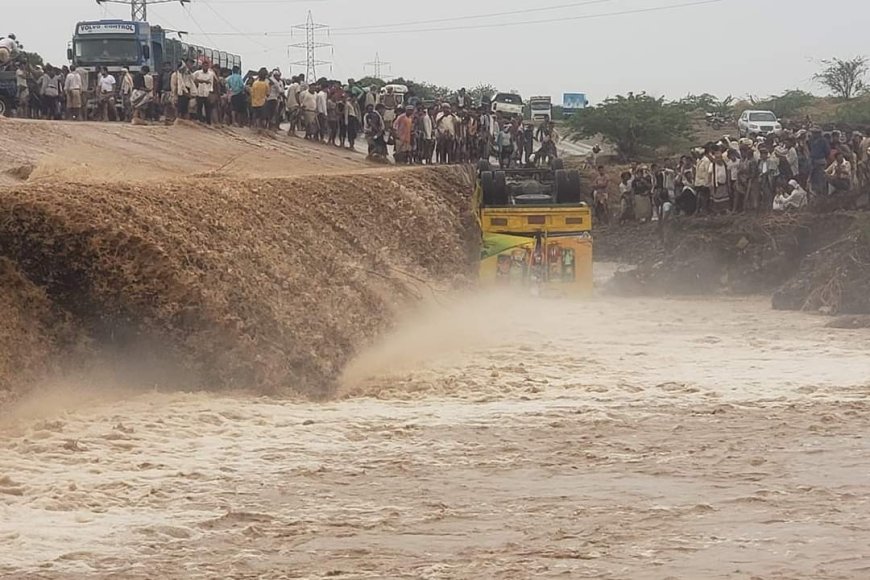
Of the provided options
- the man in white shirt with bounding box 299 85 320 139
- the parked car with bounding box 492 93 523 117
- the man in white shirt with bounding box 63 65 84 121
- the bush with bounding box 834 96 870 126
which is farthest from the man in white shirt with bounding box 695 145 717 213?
the parked car with bounding box 492 93 523 117

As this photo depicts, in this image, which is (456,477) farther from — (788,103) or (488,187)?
(788,103)

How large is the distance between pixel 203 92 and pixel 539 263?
7761 mm

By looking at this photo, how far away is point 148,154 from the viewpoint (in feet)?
63.1

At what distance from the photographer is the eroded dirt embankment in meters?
11.2

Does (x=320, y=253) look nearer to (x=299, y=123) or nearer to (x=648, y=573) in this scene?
(x=648, y=573)

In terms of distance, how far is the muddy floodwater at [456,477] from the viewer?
7.34 metres

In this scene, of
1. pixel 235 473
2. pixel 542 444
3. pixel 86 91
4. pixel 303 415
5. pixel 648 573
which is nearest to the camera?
pixel 648 573

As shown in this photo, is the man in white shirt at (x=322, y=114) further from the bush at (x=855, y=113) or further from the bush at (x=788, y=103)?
the bush at (x=788, y=103)

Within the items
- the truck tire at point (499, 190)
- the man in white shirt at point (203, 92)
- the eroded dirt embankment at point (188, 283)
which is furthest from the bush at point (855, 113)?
the eroded dirt embankment at point (188, 283)

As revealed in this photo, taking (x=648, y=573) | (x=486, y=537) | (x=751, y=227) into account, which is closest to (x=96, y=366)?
(x=486, y=537)

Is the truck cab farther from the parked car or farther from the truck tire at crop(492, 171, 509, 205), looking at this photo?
Result: the truck tire at crop(492, 171, 509, 205)

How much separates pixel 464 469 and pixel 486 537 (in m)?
1.93

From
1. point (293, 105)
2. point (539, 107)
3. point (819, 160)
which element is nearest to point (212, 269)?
point (293, 105)

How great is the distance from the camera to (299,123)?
26.3 metres
